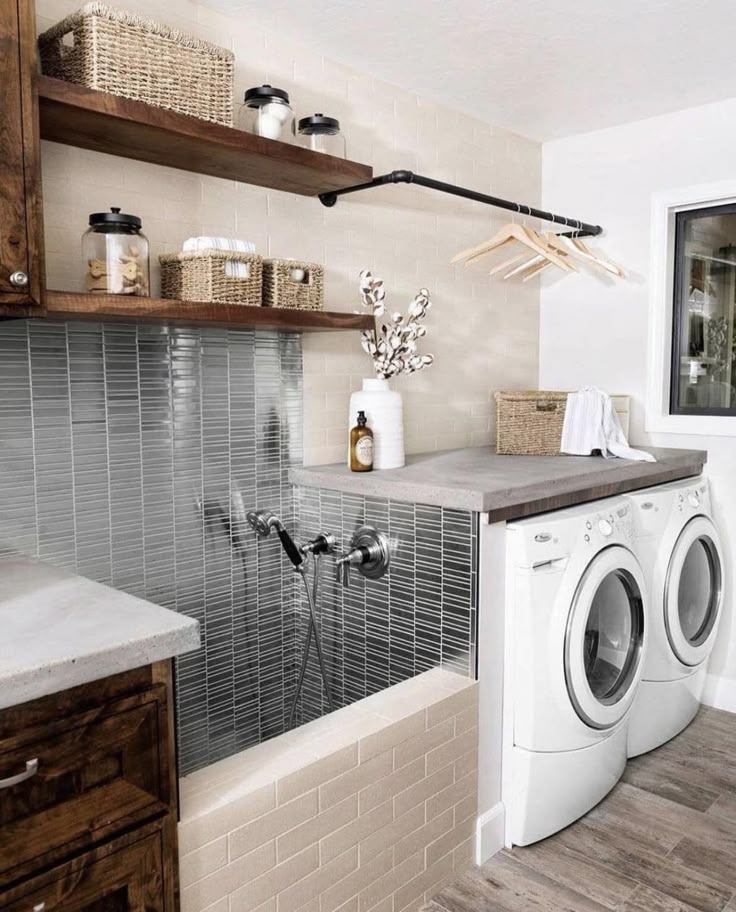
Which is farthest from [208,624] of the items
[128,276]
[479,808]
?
[128,276]

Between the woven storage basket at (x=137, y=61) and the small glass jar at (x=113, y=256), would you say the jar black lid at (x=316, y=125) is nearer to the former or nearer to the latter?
the woven storage basket at (x=137, y=61)

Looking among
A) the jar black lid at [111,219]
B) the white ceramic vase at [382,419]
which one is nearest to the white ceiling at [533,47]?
the jar black lid at [111,219]

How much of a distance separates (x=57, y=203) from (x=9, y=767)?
1417 mm

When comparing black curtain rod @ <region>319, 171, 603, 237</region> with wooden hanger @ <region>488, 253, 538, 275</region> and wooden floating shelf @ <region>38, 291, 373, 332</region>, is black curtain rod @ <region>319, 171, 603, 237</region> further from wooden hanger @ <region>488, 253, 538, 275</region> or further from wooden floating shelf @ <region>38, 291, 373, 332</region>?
wooden floating shelf @ <region>38, 291, 373, 332</region>

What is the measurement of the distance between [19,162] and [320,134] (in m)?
1.04

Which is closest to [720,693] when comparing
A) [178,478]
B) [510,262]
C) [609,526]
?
[609,526]

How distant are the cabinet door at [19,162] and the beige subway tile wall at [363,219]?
47cm

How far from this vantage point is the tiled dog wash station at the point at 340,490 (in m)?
1.47

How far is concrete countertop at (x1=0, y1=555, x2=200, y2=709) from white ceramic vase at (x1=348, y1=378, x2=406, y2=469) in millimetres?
1086

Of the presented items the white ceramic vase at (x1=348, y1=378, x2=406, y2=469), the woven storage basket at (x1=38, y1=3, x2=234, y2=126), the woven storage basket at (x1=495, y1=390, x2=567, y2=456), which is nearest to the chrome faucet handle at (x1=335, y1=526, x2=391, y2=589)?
the white ceramic vase at (x1=348, y1=378, x2=406, y2=469)

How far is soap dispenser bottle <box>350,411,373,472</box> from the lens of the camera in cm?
243

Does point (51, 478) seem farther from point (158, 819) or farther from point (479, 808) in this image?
point (479, 808)

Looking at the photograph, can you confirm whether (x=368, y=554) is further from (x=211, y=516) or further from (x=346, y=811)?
(x=346, y=811)

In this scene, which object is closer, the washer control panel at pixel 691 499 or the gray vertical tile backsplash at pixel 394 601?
the gray vertical tile backsplash at pixel 394 601
